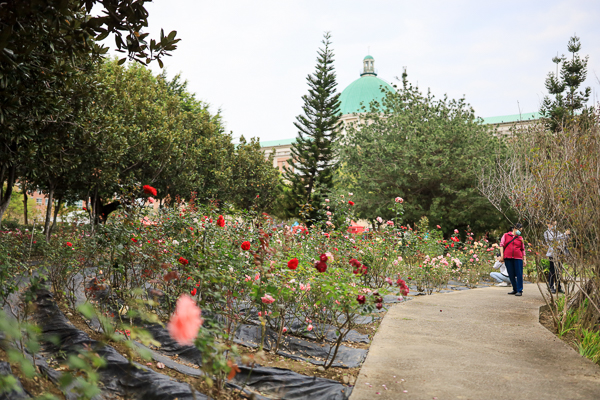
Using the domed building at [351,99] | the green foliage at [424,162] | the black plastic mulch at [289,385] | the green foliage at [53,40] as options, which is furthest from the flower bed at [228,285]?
the domed building at [351,99]

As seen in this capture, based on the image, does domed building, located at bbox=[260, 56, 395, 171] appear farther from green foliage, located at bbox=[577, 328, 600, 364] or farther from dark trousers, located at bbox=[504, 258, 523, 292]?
green foliage, located at bbox=[577, 328, 600, 364]

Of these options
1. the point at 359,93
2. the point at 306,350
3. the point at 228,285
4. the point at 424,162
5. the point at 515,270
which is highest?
the point at 359,93

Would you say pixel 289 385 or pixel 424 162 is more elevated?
pixel 424 162

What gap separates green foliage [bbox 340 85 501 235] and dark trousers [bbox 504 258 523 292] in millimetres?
10323

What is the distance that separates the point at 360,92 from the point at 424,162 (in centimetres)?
4260

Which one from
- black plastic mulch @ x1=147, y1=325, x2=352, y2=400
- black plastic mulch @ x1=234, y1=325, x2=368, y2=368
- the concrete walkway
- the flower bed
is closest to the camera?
black plastic mulch @ x1=147, y1=325, x2=352, y2=400

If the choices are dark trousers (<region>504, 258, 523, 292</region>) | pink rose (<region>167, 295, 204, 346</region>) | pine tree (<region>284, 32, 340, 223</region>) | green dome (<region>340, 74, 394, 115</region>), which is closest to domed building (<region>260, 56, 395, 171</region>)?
green dome (<region>340, 74, 394, 115</region>)

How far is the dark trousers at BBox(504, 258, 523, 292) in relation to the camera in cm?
838

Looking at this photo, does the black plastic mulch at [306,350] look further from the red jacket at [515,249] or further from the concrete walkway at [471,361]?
the red jacket at [515,249]

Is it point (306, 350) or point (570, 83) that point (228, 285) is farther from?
point (570, 83)

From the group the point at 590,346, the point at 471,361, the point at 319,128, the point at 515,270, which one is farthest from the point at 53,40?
the point at 319,128

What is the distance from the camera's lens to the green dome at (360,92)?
57812 millimetres

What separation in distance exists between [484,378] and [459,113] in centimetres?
1975

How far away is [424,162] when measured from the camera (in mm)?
18656
